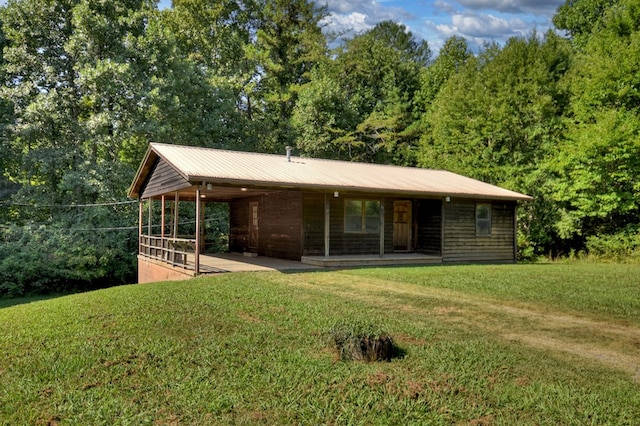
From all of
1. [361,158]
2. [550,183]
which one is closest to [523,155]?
[550,183]

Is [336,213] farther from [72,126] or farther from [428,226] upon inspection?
[72,126]

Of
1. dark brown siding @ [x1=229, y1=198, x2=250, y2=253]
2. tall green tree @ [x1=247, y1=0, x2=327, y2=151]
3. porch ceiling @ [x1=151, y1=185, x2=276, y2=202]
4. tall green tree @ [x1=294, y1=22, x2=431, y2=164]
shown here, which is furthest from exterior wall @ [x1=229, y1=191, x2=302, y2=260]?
tall green tree @ [x1=247, y1=0, x2=327, y2=151]

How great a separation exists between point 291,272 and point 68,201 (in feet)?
50.0

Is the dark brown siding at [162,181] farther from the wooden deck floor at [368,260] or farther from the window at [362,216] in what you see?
the window at [362,216]

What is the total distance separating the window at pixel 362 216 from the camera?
55.5 ft

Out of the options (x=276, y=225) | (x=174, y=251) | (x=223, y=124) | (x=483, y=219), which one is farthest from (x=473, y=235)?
(x=223, y=124)

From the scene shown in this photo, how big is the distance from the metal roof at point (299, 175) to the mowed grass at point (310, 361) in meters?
4.14

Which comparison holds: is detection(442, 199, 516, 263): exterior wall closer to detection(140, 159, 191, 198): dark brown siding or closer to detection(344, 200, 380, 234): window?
detection(344, 200, 380, 234): window

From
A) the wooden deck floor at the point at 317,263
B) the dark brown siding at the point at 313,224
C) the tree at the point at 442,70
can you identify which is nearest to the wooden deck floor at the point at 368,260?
the wooden deck floor at the point at 317,263

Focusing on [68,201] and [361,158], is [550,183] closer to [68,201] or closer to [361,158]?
[361,158]

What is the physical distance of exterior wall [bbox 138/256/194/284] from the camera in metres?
13.4

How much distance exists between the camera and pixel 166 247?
1573cm

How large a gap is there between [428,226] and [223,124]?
15.2 meters

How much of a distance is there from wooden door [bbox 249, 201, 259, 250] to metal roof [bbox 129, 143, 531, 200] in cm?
225
